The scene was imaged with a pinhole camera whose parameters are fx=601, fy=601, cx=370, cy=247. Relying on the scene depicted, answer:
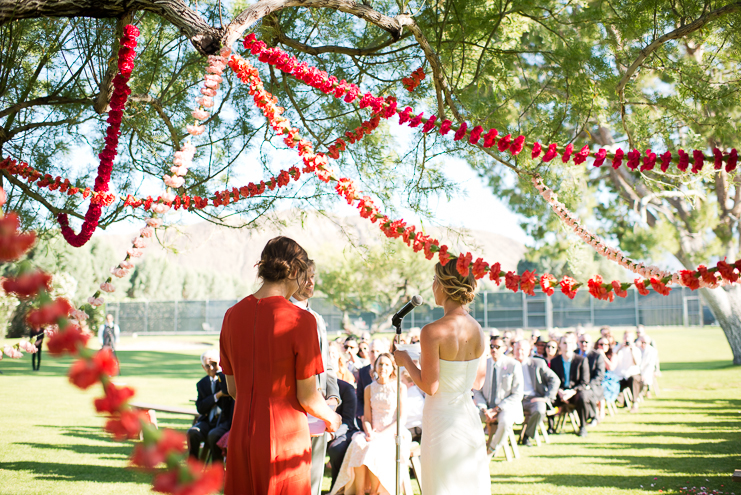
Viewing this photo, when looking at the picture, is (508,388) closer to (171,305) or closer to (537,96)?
(537,96)

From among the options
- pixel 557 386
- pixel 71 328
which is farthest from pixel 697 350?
pixel 71 328

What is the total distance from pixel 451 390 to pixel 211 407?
3.73 meters

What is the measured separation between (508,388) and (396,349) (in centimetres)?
457


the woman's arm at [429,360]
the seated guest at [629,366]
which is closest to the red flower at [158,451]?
the woman's arm at [429,360]

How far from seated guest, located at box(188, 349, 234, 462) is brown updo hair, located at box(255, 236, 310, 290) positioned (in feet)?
12.4

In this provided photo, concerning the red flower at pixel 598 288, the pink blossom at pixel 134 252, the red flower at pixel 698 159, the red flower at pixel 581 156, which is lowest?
the red flower at pixel 598 288

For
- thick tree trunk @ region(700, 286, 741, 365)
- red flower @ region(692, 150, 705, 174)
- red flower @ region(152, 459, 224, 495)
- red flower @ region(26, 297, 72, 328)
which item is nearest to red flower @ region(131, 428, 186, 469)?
red flower @ region(152, 459, 224, 495)

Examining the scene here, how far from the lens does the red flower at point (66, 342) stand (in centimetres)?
115

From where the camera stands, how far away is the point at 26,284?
1149 mm

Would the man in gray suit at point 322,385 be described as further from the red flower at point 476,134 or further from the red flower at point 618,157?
the red flower at point 618,157

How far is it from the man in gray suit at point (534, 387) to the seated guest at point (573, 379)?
40 centimetres

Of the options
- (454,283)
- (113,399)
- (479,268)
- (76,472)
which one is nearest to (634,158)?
(479,268)

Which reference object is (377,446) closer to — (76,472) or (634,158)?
(76,472)

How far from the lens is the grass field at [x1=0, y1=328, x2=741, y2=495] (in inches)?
224
